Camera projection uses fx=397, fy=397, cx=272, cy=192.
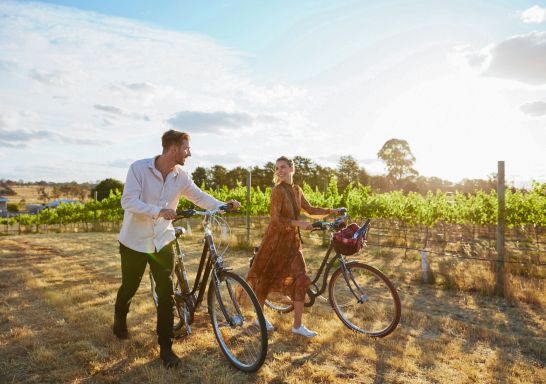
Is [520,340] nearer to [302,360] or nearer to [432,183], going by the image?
[302,360]

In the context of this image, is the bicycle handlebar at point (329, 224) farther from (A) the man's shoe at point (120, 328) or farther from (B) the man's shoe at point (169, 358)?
(A) the man's shoe at point (120, 328)

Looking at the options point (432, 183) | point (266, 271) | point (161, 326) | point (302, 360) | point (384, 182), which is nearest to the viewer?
point (161, 326)

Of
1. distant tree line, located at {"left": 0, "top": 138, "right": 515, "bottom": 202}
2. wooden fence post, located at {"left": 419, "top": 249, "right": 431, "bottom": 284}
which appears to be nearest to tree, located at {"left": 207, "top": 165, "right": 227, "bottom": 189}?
distant tree line, located at {"left": 0, "top": 138, "right": 515, "bottom": 202}

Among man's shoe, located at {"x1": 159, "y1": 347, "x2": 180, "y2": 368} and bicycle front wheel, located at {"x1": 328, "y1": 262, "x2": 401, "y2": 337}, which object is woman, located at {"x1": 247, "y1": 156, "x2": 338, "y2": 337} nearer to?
bicycle front wheel, located at {"x1": 328, "y1": 262, "x2": 401, "y2": 337}

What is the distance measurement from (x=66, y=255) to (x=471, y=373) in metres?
10.5

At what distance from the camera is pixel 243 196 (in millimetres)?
21062

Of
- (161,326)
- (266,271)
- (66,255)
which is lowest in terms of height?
(66,255)

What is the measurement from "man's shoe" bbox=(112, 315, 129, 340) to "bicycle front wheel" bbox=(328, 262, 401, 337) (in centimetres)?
207

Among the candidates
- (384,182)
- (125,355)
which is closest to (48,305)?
(125,355)

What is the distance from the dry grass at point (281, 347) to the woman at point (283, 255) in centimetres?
46

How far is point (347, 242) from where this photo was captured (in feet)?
12.4

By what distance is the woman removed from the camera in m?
3.92

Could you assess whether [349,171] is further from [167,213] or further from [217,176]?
[167,213]

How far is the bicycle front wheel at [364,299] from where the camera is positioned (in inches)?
150
